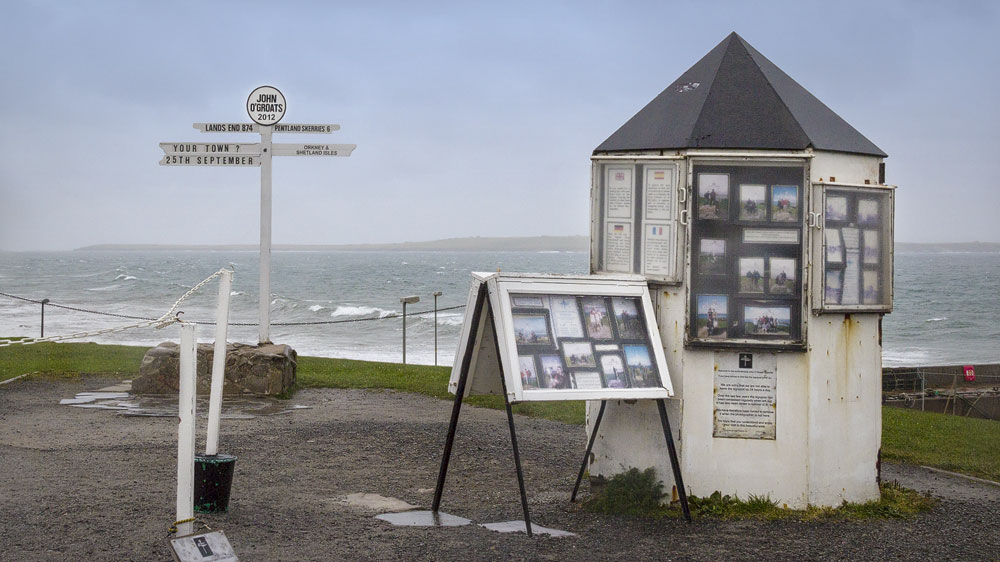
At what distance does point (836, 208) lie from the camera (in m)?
7.22

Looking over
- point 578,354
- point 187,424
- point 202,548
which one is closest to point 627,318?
point 578,354

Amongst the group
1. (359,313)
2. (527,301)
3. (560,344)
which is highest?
(527,301)

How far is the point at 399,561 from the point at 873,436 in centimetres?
354

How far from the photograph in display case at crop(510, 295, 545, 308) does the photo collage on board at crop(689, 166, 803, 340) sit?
1.06 meters

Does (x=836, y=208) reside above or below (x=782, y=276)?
above

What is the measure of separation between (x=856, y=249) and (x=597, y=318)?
6.27 ft

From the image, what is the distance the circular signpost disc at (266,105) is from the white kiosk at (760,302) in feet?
28.2

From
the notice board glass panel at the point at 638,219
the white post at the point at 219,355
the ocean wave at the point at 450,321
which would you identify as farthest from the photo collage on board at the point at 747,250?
the ocean wave at the point at 450,321

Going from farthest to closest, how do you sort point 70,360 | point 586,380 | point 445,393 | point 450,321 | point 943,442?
point 450,321
point 70,360
point 445,393
point 943,442
point 586,380

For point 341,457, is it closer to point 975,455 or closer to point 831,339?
point 831,339

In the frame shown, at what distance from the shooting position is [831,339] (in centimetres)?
717

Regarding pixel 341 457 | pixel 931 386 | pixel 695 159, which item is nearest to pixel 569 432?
pixel 341 457

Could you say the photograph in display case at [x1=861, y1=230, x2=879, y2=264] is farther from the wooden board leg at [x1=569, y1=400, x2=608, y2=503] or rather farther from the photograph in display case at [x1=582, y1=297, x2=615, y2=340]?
the wooden board leg at [x1=569, y1=400, x2=608, y2=503]

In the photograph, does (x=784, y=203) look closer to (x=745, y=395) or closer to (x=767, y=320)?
(x=767, y=320)
